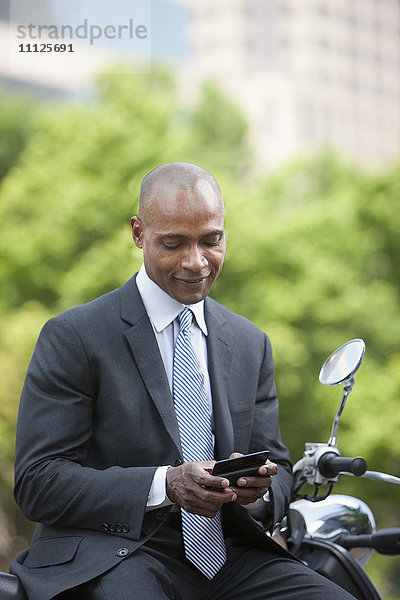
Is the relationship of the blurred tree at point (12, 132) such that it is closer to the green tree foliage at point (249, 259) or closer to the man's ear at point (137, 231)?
the green tree foliage at point (249, 259)

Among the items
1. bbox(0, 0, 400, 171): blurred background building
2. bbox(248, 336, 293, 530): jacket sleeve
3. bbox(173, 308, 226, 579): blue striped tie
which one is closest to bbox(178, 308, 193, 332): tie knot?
bbox(173, 308, 226, 579): blue striped tie

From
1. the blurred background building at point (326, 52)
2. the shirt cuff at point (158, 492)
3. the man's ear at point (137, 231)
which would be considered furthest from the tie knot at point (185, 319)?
the blurred background building at point (326, 52)

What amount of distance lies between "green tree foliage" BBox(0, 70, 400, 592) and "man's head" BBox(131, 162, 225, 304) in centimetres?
1184

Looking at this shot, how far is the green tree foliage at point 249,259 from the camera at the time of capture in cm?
1554

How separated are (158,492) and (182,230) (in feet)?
2.41

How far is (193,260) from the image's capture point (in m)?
2.49

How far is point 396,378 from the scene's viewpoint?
16.2m

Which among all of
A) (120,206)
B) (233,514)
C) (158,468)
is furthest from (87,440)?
(120,206)

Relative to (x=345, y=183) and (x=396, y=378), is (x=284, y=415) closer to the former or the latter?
(x=396, y=378)

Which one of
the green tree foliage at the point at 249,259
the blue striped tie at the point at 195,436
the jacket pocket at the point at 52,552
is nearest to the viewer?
the jacket pocket at the point at 52,552

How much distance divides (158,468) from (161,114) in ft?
53.8

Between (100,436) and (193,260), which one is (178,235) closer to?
(193,260)

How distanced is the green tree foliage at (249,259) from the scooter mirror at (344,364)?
11.7 meters

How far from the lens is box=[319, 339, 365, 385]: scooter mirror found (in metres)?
2.69
